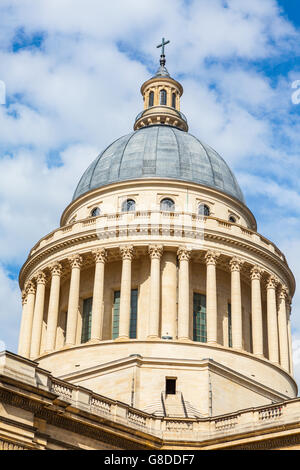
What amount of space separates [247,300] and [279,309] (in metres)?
2.44

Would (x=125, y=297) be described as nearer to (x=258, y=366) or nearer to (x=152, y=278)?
(x=152, y=278)

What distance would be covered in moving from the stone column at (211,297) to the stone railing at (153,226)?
165cm

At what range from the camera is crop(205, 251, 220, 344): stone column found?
164 ft

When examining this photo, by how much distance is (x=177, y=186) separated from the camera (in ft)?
187

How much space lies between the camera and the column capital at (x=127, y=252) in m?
52.2

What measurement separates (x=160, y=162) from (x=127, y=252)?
951 centimetres

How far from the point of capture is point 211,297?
5119 centimetres

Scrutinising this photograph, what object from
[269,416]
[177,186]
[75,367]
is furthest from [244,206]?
[269,416]

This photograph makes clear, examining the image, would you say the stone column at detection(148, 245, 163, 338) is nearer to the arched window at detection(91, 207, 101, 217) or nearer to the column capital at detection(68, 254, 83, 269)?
the column capital at detection(68, 254, 83, 269)

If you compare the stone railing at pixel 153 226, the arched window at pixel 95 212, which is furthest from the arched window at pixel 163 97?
the stone railing at pixel 153 226

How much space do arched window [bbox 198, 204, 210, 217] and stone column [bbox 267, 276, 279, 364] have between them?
657 centimetres

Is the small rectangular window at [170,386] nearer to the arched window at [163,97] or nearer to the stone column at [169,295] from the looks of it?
the stone column at [169,295]

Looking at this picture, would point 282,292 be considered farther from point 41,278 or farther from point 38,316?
point 38,316

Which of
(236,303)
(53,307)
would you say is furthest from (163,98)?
(53,307)
